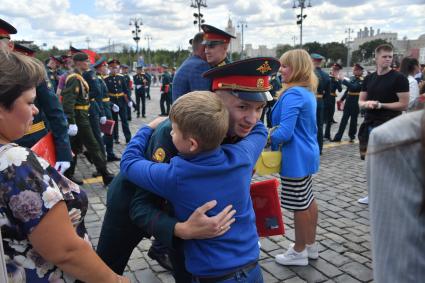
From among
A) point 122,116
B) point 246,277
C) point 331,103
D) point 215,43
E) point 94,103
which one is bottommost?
point 122,116

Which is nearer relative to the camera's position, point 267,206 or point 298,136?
point 267,206

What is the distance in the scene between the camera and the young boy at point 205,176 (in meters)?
1.49

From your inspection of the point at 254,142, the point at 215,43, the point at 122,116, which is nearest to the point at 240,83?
the point at 254,142

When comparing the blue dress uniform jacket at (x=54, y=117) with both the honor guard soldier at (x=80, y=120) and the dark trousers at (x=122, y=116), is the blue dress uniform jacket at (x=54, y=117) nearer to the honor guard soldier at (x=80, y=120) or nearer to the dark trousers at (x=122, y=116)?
the honor guard soldier at (x=80, y=120)

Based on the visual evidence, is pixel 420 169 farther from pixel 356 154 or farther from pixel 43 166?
pixel 356 154

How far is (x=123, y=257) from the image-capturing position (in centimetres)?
202

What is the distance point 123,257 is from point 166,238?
1.78 ft

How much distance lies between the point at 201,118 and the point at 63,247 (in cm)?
71

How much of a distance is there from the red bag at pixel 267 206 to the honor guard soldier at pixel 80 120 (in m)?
4.07

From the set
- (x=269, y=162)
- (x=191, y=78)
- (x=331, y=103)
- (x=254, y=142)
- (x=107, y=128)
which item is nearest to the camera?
(x=254, y=142)

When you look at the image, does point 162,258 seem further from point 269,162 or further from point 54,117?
point 54,117

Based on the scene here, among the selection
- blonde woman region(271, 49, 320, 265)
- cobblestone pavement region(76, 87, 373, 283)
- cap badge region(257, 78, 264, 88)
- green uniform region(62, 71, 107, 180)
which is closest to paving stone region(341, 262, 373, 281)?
cobblestone pavement region(76, 87, 373, 283)

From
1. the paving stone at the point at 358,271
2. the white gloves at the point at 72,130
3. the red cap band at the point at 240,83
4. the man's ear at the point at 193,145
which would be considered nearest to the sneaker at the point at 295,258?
the paving stone at the point at 358,271

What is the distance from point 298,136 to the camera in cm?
318
